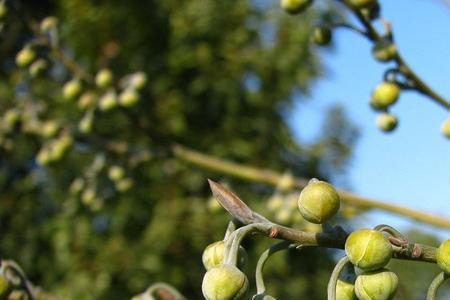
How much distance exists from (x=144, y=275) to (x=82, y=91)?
1.73 meters

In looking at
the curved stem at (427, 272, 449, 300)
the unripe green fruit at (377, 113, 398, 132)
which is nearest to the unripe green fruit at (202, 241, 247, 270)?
the curved stem at (427, 272, 449, 300)

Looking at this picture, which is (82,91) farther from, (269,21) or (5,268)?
(269,21)

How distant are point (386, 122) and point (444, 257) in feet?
3.00

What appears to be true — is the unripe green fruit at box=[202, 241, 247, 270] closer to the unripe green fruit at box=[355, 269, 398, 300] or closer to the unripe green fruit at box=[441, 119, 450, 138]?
the unripe green fruit at box=[355, 269, 398, 300]

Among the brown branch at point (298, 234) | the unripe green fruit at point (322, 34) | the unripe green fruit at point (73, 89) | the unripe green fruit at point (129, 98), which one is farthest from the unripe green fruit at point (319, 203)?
the unripe green fruit at point (73, 89)

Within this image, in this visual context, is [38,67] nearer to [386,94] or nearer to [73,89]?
[73,89]

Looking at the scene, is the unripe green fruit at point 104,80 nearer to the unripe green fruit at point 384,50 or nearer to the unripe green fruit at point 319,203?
the unripe green fruit at point 384,50

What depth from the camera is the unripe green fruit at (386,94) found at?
48.4 inches

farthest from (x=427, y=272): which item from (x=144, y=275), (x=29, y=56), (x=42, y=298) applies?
(x=42, y=298)

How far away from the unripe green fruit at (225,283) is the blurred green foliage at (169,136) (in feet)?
9.12

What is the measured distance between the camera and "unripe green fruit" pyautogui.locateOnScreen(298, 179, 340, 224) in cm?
59

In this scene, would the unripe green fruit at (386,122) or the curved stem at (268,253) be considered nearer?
the curved stem at (268,253)

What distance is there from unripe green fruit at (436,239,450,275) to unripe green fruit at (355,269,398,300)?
0.16ft

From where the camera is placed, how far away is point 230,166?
1775 mm
